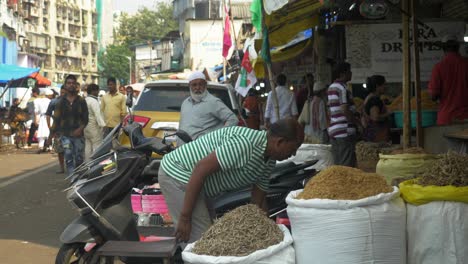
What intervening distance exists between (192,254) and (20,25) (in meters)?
56.1

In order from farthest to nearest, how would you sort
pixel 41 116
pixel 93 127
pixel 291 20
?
1. pixel 41 116
2. pixel 93 127
3. pixel 291 20

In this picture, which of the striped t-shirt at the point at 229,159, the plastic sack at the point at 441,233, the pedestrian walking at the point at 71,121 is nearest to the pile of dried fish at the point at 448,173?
the plastic sack at the point at 441,233

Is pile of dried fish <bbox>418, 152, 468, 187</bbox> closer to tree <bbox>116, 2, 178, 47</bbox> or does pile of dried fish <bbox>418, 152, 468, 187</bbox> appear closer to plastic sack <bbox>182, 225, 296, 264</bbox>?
plastic sack <bbox>182, 225, 296, 264</bbox>

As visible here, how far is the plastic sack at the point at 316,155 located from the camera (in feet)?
27.9

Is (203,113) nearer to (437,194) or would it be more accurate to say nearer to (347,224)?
(437,194)

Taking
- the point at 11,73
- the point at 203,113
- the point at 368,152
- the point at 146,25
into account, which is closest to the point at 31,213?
the point at 203,113

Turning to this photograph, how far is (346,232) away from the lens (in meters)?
4.23

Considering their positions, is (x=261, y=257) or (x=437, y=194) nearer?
(x=261, y=257)

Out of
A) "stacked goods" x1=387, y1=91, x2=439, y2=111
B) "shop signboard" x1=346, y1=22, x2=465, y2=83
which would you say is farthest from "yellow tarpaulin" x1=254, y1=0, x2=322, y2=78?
"stacked goods" x1=387, y1=91, x2=439, y2=111

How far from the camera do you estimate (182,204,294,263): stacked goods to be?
4035mm

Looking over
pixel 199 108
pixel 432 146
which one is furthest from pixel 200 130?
pixel 432 146

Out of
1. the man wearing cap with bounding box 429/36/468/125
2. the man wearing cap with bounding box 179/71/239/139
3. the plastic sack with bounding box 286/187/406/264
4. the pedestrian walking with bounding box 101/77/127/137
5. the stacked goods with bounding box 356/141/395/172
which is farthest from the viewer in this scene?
the pedestrian walking with bounding box 101/77/127/137

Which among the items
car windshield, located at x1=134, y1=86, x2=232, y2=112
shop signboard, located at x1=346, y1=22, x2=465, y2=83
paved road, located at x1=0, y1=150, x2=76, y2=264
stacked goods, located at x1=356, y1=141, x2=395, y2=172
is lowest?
paved road, located at x1=0, y1=150, x2=76, y2=264

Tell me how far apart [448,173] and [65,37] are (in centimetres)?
9337
